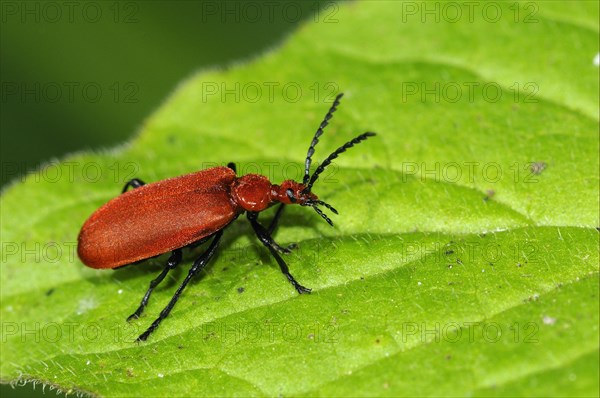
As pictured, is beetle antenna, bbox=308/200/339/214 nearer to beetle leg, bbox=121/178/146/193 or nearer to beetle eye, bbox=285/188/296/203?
beetle eye, bbox=285/188/296/203

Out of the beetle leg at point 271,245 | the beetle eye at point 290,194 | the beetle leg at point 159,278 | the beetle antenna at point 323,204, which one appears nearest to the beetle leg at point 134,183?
the beetle leg at point 159,278

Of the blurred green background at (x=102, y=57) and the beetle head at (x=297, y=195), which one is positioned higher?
the beetle head at (x=297, y=195)

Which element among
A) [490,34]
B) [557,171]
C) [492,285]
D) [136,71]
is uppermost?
[490,34]

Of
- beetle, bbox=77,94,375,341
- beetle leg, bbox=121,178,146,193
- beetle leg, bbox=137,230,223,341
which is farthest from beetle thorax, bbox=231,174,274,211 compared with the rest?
beetle leg, bbox=121,178,146,193

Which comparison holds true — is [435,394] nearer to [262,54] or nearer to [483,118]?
[483,118]

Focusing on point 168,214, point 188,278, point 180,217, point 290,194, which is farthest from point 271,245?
point 168,214

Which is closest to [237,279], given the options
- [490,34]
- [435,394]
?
[435,394]

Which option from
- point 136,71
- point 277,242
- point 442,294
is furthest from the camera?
point 136,71

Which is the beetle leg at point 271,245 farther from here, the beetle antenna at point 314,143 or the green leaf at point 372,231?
the beetle antenna at point 314,143
